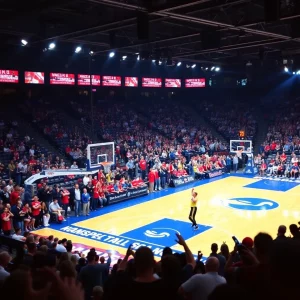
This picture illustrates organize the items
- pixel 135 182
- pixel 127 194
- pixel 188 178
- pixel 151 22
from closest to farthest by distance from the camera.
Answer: pixel 151 22 → pixel 127 194 → pixel 135 182 → pixel 188 178

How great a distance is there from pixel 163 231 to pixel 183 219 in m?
1.97

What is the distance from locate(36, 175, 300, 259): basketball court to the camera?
1471 cm

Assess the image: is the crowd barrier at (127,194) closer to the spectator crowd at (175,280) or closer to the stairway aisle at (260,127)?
the stairway aisle at (260,127)

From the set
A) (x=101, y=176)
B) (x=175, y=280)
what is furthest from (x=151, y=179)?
(x=175, y=280)

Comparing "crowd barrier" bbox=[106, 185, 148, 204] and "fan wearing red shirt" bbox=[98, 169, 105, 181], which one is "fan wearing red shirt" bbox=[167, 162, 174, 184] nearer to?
"crowd barrier" bbox=[106, 185, 148, 204]

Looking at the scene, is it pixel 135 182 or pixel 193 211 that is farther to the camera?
pixel 135 182

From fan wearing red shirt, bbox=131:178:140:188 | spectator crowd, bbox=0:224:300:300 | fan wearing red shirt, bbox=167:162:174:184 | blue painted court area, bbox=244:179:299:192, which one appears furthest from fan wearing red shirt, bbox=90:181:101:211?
spectator crowd, bbox=0:224:300:300

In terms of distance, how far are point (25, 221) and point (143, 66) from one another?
2021 centimetres

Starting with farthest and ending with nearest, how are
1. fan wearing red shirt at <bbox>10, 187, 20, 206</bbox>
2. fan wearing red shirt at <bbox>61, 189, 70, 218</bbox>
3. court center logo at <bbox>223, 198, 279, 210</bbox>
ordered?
1. court center logo at <bbox>223, 198, 279, 210</bbox>
2. fan wearing red shirt at <bbox>61, 189, 70, 218</bbox>
3. fan wearing red shirt at <bbox>10, 187, 20, 206</bbox>

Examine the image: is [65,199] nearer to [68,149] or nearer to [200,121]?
[68,149]

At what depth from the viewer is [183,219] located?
17.6m

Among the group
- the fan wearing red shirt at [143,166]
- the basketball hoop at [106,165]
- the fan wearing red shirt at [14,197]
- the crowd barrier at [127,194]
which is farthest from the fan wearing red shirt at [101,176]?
the fan wearing red shirt at [14,197]

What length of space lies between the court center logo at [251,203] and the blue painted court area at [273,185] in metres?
3.25

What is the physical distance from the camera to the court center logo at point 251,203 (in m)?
19.3
